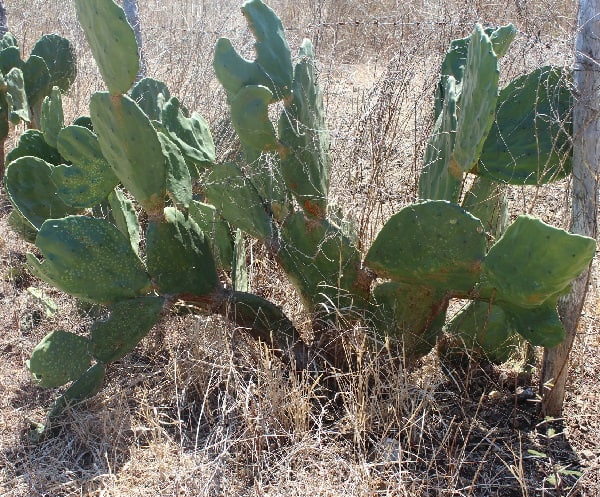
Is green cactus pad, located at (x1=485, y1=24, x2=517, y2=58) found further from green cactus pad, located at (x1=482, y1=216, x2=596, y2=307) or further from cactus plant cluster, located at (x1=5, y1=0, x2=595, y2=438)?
green cactus pad, located at (x1=482, y1=216, x2=596, y2=307)

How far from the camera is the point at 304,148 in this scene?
6.98 ft

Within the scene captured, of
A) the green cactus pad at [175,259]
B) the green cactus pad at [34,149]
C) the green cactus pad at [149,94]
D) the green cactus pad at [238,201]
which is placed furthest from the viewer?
the green cactus pad at [149,94]

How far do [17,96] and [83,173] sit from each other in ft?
5.10

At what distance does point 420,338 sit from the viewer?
84.0 inches

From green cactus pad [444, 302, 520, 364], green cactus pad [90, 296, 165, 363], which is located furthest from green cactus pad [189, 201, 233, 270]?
green cactus pad [444, 302, 520, 364]

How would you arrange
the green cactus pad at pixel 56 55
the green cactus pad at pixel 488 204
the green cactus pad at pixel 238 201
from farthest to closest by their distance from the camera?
1. the green cactus pad at pixel 56 55
2. the green cactus pad at pixel 488 204
3. the green cactus pad at pixel 238 201

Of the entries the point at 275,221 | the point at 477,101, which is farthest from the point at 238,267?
the point at 477,101

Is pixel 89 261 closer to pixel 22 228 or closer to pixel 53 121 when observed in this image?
pixel 53 121

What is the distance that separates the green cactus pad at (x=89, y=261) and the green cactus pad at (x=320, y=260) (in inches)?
17.5

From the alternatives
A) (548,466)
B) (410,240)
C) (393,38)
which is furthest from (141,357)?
(393,38)

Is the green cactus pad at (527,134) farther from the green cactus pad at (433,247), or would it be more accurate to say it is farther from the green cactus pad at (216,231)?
the green cactus pad at (216,231)

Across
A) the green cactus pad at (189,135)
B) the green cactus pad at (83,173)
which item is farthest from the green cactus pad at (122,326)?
the green cactus pad at (189,135)

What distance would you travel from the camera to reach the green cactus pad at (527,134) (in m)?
2.09

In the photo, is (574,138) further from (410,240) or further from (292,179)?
(292,179)
